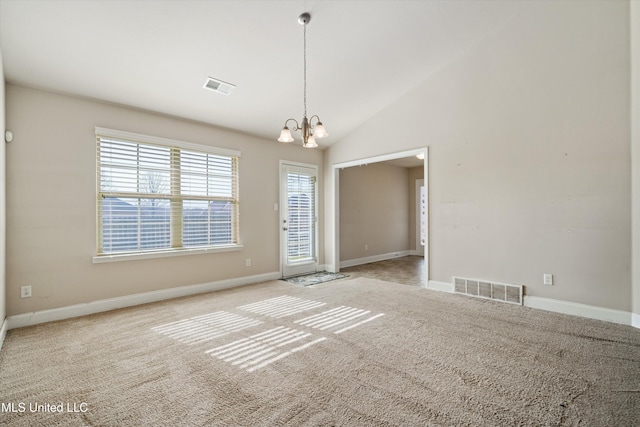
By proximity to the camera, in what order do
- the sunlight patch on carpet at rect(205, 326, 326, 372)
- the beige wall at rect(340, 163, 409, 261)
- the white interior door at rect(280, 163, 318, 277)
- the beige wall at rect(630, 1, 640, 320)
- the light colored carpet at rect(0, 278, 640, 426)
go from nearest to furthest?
the light colored carpet at rect(0, 278, 640, 426) → the sunlight patch on carpet at rect(205, 326, 326, 372) → the beige wall at rect(630, 1, 640, 320) → the white interior door at rect(280, 163, 318, 277) → the beige wall at rect(340, 163, 409, 261)

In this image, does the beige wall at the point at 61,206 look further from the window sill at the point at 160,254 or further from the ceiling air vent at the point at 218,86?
the ceiling air vent at the point at 218,86

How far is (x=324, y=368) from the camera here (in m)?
2.25

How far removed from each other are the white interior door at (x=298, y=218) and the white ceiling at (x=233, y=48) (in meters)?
1.39

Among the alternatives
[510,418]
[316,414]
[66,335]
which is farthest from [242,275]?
[510,418]

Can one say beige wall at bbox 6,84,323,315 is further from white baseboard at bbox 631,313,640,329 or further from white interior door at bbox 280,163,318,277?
white baseboard at bbox 631,313,640,329

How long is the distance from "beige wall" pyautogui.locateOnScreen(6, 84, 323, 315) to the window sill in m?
0.08

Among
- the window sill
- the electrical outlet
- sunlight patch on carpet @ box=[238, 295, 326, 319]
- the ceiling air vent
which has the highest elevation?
the ceiling air vent

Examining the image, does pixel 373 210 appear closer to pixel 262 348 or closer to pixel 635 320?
pixel 635 320

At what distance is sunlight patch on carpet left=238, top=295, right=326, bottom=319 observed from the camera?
356 cm

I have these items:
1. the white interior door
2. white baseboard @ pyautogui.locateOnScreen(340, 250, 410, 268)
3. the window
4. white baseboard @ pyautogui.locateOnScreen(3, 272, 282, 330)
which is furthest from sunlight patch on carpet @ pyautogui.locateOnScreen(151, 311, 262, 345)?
white baseboard @ pyautogui.locateOnScreen(340, 250, 410, 268)

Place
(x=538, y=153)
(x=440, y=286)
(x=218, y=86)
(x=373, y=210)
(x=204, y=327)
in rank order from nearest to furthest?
(x=204, y=327) < (x=538, y=153) < (x=218, y=86) < (x=440, y=286) < (x=373, y=210)

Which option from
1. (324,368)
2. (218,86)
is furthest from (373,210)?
(324,368)

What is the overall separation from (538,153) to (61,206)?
5652 millimetres

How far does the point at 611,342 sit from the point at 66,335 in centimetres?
509
